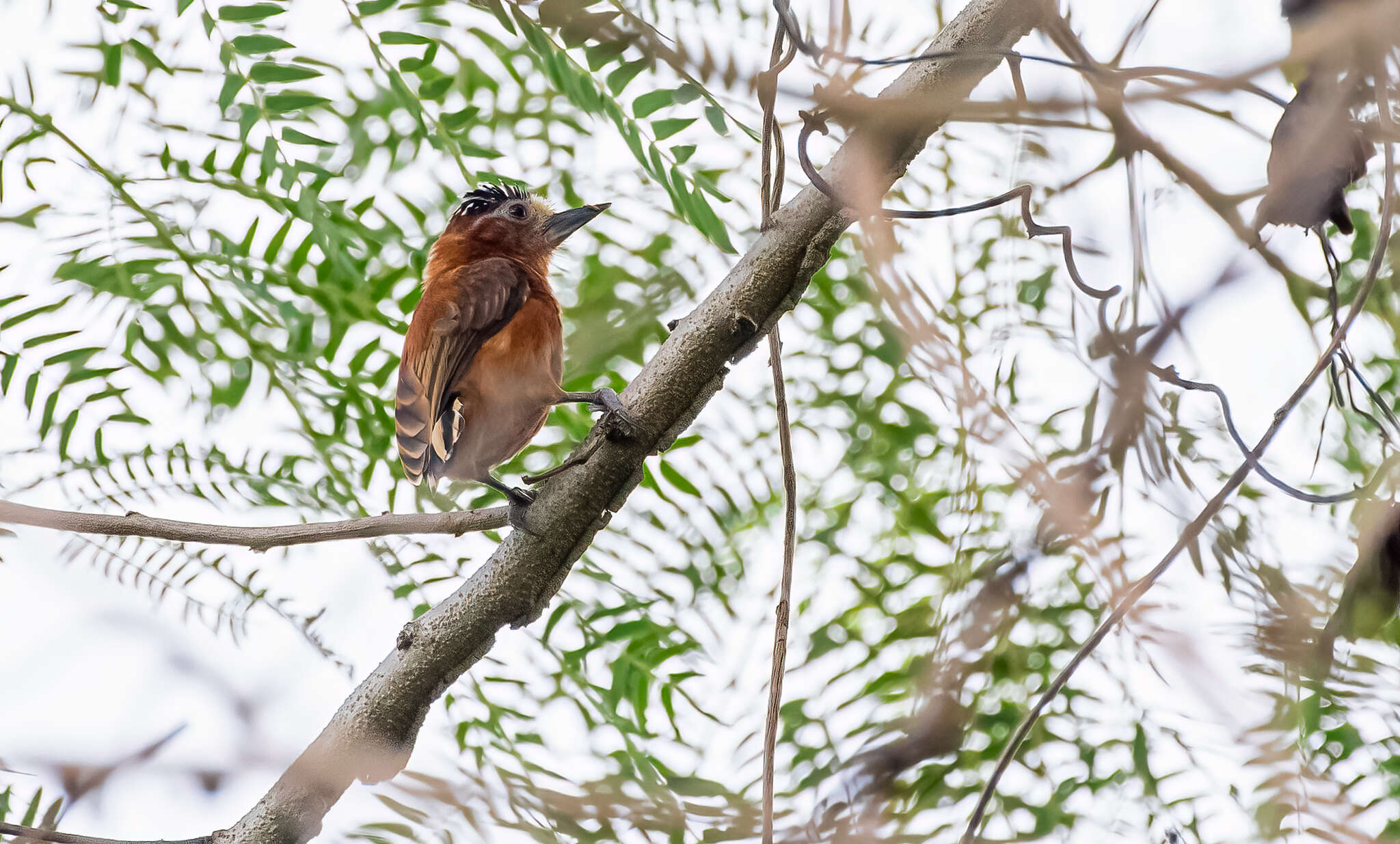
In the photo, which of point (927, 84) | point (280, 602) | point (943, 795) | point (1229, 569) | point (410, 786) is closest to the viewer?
point (410, 786)

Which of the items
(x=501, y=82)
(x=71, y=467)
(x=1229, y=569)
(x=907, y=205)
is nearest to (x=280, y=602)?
(x=71, y=467)

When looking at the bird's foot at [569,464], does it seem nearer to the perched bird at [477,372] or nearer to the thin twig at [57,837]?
the perched bird at [477,372]

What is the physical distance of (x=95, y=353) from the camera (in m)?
1.05

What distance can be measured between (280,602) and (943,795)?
62 centimetres

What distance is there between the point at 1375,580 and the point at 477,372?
26.7 inches

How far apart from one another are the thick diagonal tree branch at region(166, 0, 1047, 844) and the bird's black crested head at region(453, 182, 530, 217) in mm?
501

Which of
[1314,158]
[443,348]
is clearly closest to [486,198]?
[443,348]

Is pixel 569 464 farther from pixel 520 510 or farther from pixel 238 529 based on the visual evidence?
pixel 238 529

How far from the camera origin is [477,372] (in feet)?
3.06

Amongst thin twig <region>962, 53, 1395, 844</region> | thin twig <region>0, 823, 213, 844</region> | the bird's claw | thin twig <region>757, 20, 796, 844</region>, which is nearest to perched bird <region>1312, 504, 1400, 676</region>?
thin twig <region>962, 53, 1395, 844</region>

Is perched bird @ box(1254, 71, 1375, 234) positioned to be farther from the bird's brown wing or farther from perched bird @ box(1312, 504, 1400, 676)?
the bird's brown wing

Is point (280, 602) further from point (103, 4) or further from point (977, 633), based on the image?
point (977, 633)

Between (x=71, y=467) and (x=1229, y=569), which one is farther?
(x=71, y=467)

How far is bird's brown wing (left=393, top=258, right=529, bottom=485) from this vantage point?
872mm
